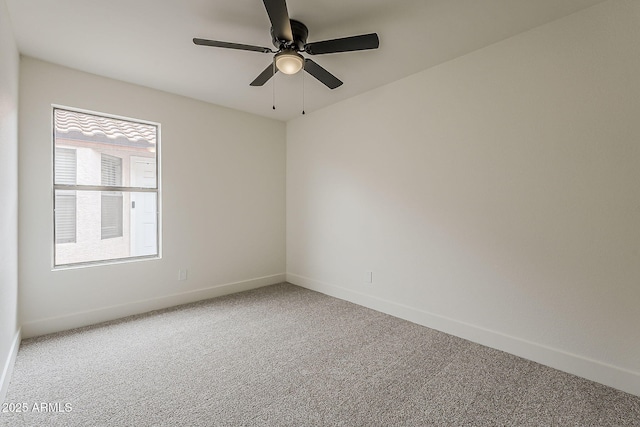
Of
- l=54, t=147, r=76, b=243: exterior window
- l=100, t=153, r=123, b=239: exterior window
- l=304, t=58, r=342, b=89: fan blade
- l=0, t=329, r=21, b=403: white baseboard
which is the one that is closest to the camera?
l=0, t=329, r=21, b=403: white baseboard

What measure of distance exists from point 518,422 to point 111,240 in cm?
383

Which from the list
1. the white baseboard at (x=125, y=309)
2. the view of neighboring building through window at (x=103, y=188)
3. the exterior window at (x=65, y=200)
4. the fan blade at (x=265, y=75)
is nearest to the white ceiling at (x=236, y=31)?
the fan blade at (x=265, y=75)

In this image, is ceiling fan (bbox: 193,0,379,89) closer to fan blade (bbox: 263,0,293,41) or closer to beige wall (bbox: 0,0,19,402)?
fan blade (bbox: 263,0,293,41)

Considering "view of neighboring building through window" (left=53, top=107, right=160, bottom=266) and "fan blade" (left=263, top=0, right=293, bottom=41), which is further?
"view of neighboring building through window" (left=53, top=107, right=160, bottom=266)

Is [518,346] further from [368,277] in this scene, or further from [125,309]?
[125,309]

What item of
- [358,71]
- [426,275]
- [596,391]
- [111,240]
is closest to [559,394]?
[596,391]

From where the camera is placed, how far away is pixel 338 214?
12.7 feet

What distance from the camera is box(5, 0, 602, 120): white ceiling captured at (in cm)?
203

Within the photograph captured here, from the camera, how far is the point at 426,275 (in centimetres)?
297

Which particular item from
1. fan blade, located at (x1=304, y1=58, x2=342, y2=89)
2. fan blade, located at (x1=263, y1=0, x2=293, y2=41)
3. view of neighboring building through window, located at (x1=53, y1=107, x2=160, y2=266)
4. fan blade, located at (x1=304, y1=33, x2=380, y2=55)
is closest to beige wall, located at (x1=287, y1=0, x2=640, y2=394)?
fan blade, located at (x1=304, y1=58, x2=342, y2=89)

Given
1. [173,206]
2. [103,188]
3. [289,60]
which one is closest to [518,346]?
[289,60]

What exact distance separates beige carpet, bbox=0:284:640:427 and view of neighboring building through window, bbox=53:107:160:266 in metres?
0.85

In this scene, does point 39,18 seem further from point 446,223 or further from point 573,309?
point 573,309

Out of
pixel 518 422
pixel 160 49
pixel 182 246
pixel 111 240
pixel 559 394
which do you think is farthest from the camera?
pixel 182 246
